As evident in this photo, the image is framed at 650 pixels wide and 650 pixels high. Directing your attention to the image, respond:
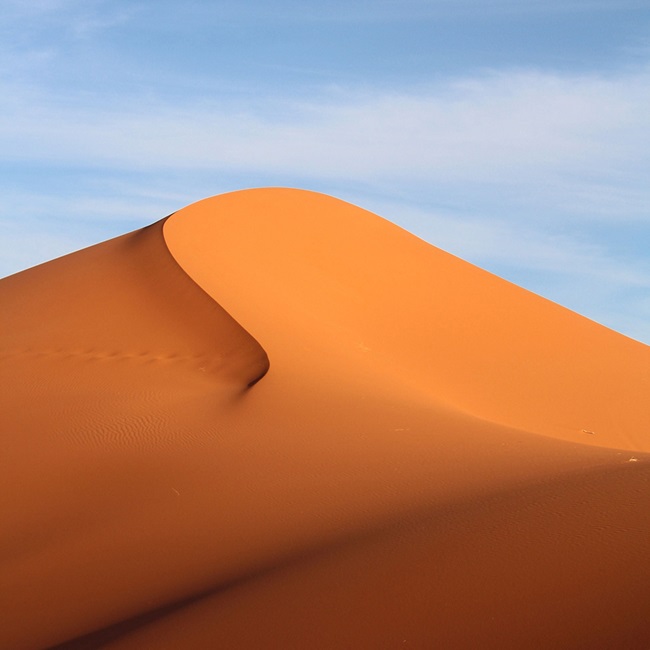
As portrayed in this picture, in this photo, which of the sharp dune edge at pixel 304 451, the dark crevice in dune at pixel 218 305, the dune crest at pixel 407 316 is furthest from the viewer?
the dune crest at pixel 407 316

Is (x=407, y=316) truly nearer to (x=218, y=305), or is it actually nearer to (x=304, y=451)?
(x=218, y=305)

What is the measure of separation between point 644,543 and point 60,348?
9583mm

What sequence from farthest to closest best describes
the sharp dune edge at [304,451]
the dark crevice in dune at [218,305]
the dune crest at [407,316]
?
the dune crest at [407,316] < the dark crevice in dune at [218,305] < the sharp dune edge at [304,451]

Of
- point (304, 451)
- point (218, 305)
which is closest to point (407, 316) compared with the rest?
point (218, 305)

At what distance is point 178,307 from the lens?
45.5ft

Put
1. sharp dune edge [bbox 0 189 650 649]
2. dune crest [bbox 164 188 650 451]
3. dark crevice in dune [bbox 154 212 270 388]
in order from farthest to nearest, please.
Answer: dune crest [bbox 164 188 650 451]
dark crevice in dune [bbox 154 212 270 388]
sharp dune edge [bbox 0 189 650 649]

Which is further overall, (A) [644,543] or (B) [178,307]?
(B) [178,307]

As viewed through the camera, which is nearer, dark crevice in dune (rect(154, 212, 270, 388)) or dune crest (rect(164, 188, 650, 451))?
dark crevice in dune (rect(154, 212, 270, 388))

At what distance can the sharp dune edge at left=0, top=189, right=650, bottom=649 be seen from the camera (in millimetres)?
5020

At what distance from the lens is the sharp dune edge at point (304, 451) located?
5020 millimetres

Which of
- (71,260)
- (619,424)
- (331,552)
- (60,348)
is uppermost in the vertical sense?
(71,260)

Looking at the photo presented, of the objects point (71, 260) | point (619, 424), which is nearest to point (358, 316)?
point (619, 424)

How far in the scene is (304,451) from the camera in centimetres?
843

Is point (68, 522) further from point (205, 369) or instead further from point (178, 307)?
point (178, 307)
